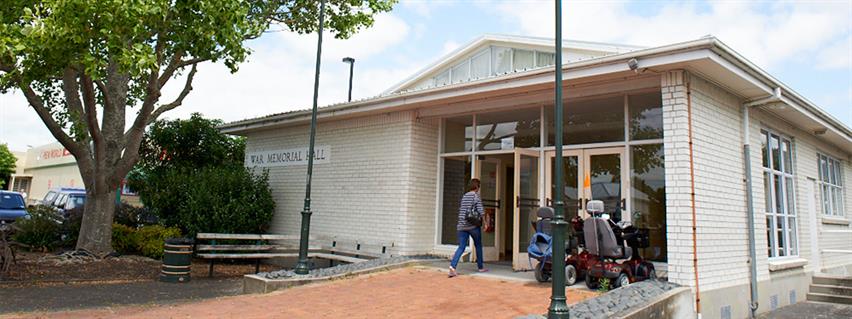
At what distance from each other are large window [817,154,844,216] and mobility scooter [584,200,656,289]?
22.3 feet

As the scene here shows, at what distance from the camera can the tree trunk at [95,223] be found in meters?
11.6

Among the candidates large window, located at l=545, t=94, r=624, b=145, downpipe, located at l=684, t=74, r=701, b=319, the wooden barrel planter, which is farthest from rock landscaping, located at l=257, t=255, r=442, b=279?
downpipe, located at l=684, t=74, r=701, b=319

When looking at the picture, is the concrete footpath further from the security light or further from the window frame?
the security light

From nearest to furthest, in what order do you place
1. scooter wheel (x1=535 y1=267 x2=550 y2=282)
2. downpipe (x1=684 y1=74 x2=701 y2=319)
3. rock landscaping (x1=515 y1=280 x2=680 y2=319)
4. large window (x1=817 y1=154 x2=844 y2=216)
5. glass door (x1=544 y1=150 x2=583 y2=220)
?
rock landscaping (x1=515 y1=280 x2=680 y2=319)
downpipe (x1=684 y1=74 x2=701 y2=319)
scooter wheel (x1=535 y1=267 x2=550 y2=282)
glass door (x1=544 y1=150 x2=583 y2=220)
large window (x1=817 y1=154 x2=844 y2=216)

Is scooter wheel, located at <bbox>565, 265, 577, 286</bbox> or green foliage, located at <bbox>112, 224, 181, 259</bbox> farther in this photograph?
green foliage, located at <bbox>112, 224, 181, 259</bbox>

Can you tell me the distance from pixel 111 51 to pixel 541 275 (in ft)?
23.1

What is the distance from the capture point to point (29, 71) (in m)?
8.42

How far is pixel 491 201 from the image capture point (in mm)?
11070

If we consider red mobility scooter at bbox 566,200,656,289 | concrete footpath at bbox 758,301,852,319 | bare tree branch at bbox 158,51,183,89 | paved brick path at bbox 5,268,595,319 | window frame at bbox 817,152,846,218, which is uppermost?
bare tree branch at bbox 158,51,183,89

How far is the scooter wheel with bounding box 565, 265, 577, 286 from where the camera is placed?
25.1ft

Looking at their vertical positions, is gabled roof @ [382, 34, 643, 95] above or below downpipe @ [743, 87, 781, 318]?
above

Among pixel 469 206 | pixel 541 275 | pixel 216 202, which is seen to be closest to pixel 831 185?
pixel 541 275

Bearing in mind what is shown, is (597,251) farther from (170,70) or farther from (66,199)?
(66,199)

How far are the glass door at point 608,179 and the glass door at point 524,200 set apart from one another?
946mm
